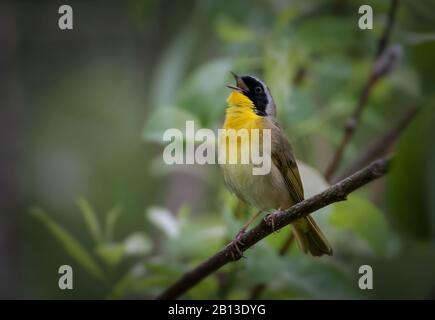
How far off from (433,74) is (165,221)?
93cm

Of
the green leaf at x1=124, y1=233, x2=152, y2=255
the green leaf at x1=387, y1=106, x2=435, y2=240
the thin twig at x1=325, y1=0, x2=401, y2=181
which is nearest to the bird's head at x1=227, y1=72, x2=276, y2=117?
the thin twig at x1=325, y1=0, x2=401, y2=181

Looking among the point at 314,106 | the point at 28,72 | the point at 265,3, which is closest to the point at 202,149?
the point at 314,106

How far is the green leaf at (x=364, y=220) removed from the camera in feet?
5.61

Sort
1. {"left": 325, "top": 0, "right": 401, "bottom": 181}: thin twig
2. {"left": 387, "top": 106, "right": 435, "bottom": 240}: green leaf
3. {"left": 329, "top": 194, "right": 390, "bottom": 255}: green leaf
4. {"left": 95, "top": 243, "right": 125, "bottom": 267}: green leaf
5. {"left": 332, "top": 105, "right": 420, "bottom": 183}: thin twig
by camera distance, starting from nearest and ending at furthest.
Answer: {"left": 387, "top": 106, "right": 435, "bottom": 240}: green leaf, {"left": 329, "top": 194, "right": 390, "bottom": 255}: green leaf, {"left": 95, "top": 243, "right": 125, "bottom": 267}: green leaf, {"left": 325, "top": 0, "right": 401, "bottom": 181}: thin twig, {"left": 332, "top": 105, "right": 420, "bottom": 183}: thin twig

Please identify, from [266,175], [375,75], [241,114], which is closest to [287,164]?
[266,175]

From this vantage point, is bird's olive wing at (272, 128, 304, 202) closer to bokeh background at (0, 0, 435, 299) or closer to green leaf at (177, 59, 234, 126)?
bokeh background at (0, 0, 435, 299)

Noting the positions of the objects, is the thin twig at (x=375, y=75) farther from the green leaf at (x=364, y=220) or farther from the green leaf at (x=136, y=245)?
the green leaf at (x=136, y=245)

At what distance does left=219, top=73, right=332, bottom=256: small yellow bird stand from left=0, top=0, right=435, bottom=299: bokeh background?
2.6 inches

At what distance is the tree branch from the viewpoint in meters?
1.08

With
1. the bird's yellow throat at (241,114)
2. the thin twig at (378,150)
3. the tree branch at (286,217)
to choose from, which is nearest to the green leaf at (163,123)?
the bird's yellow throat at (241,114)

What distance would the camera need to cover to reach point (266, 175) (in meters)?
1.80

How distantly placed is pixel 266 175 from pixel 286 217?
544 mm

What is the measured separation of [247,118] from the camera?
5.95 ft

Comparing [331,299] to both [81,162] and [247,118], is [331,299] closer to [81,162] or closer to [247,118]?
[247,118]
